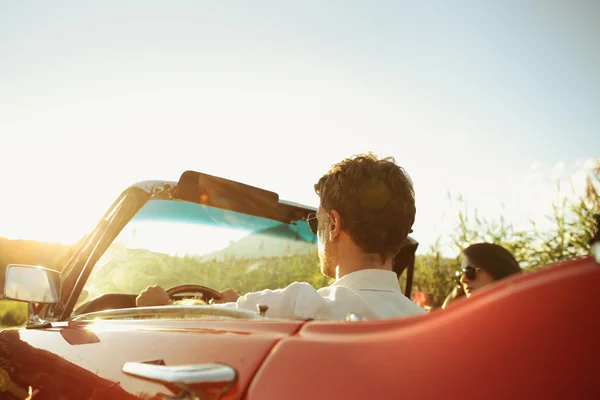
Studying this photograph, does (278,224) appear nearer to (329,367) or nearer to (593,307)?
(329,367)

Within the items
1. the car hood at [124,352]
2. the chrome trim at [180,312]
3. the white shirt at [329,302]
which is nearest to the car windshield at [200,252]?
the car hood at [124,352]

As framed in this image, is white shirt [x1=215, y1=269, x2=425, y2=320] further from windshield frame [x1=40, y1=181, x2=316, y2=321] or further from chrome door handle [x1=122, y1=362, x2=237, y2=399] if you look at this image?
windshield frame [x1=40, y1=181, x2=316, y2=321]

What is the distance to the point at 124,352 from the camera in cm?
144

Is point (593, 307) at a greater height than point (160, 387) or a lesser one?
greater

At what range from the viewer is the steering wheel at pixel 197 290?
3.37m

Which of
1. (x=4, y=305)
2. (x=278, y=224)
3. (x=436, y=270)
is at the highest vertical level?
(x=278, y=224)

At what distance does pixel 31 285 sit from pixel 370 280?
1.44 metres

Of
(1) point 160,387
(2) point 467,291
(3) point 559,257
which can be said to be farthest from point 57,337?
(3) point 559,257

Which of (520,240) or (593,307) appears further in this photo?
(520,240)

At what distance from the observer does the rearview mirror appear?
2.25m

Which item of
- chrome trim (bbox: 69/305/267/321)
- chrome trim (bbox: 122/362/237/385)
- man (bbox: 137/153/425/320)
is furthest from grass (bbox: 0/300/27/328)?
chrome trim (bbox: 122/362/237/385)

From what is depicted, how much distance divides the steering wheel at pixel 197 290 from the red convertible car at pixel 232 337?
0.34m

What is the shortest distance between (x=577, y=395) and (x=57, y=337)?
1900 millimetres

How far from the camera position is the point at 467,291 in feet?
16.5
